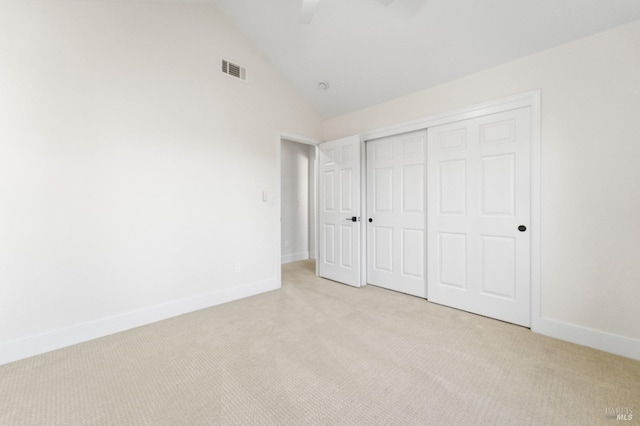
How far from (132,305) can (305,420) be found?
6.81 ft

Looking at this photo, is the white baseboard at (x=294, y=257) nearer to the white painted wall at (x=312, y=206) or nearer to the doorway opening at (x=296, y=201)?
the doorway opening at (x=296, y=201)

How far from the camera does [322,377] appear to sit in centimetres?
179

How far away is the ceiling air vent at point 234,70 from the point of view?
3.23 m

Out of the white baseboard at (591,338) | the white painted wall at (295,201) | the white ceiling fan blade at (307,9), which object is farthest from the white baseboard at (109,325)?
the white baseboard at (591,338)

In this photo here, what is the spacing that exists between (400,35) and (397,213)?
196 cm

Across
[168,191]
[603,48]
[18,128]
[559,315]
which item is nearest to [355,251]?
[559,315]

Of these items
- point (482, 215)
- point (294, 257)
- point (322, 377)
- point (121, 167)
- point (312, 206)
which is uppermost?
point (121, 167)

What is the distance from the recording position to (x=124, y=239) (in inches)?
101

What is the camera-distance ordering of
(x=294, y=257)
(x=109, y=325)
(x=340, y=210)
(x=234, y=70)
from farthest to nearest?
(x=294, y=257) < (x=340, y=210) < (x=234, y=70) < (x=109, y=325)

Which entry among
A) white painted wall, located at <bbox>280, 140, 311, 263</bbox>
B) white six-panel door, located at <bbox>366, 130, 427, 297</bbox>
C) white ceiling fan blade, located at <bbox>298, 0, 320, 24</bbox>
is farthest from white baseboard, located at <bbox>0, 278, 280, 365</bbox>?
white ceiling fan blade, located at <bbox>298, 0, 320, 24</bbox>

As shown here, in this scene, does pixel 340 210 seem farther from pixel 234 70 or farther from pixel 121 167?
pixel 121 167

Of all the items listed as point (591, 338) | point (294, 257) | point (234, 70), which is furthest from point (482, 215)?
point (294, 257)

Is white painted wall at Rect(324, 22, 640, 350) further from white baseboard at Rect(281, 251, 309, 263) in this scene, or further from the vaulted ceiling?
white baseboard at Rect(281, 251, 309, 263)

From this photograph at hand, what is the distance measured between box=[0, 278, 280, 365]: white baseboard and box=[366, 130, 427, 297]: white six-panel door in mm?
1770
